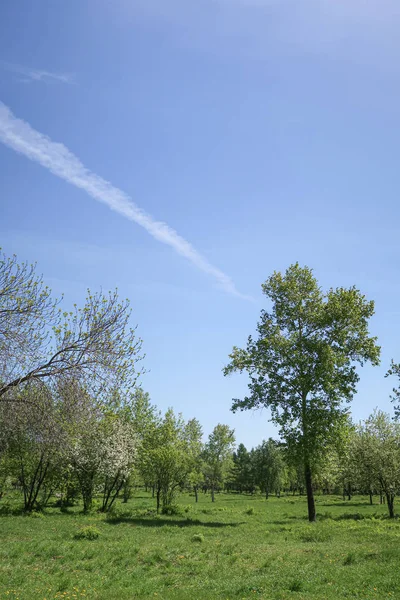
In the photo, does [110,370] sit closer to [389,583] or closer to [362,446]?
[389,583]

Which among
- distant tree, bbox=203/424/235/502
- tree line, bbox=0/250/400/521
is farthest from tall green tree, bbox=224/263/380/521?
distant tree, bbox=203/424/235/502

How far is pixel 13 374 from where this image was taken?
17.9 m

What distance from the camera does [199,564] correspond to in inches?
678

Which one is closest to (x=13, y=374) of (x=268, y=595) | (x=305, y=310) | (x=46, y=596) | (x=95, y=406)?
(x=95, y=406)

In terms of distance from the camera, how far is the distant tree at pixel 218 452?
275ft

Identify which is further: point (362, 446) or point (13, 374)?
point (362, 446)

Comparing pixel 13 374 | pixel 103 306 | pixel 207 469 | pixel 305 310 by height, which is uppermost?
pixel 305 310

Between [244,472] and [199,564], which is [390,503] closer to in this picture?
[199,564]

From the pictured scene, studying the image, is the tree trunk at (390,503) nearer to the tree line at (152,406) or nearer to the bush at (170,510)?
the tree line at (152,406)

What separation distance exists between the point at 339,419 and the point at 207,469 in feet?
195

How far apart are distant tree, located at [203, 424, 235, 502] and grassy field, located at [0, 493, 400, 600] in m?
58.9

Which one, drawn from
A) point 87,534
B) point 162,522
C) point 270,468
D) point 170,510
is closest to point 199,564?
point 87,534

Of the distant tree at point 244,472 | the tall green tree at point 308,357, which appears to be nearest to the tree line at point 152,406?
the tall green tree at point 308,357

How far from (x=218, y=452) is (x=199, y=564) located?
70621 mm
